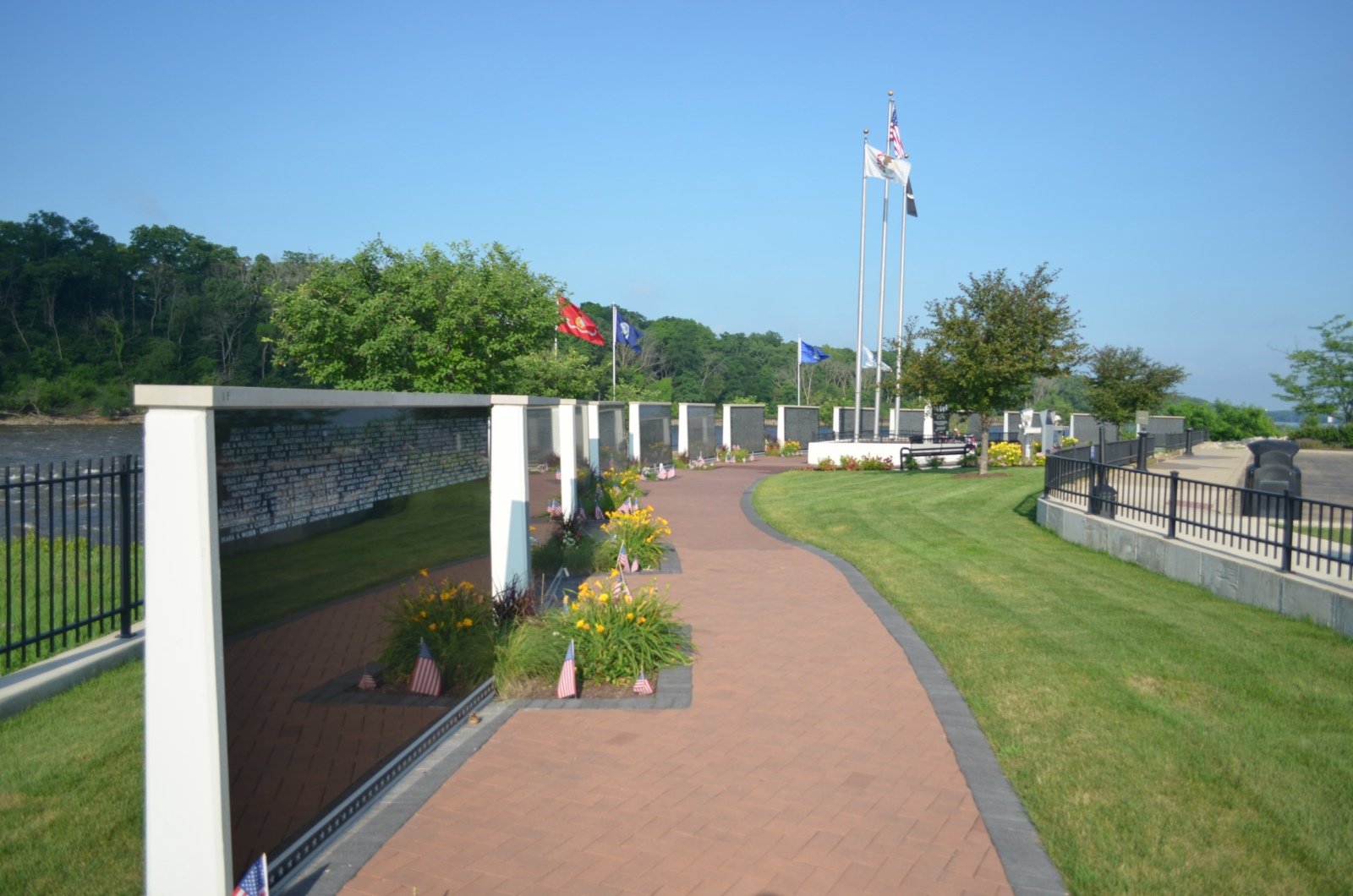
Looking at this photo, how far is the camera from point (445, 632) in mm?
6656

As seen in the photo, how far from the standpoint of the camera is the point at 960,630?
9078mm

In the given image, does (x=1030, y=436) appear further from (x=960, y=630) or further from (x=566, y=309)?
(x=960, y=630)

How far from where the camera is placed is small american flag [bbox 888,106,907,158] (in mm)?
33844

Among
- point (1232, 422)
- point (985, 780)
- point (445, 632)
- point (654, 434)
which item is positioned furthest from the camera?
point (1232, 422)

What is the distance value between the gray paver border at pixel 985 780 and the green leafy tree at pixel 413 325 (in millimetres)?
16119

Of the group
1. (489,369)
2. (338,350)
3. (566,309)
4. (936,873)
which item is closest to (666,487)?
(489,369)

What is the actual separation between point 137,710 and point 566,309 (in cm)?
Result: 2874

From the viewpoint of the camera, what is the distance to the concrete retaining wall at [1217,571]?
862 cm

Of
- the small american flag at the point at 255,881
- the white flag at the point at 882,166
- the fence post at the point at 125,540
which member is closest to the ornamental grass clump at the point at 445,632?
the small american flag at the point at 255,881

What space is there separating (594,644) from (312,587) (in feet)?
10.7

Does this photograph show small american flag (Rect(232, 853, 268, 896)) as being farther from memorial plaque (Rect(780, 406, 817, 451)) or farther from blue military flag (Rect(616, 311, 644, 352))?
memorial plaque (Rect(780, 406, 817, 451))

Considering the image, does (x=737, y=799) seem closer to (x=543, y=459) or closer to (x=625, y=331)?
(x=543, y=459)

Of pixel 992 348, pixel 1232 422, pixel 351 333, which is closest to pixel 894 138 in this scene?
pixel 992 348

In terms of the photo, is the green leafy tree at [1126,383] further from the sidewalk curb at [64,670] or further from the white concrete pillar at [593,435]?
the sidewalk curb at [64,670]
